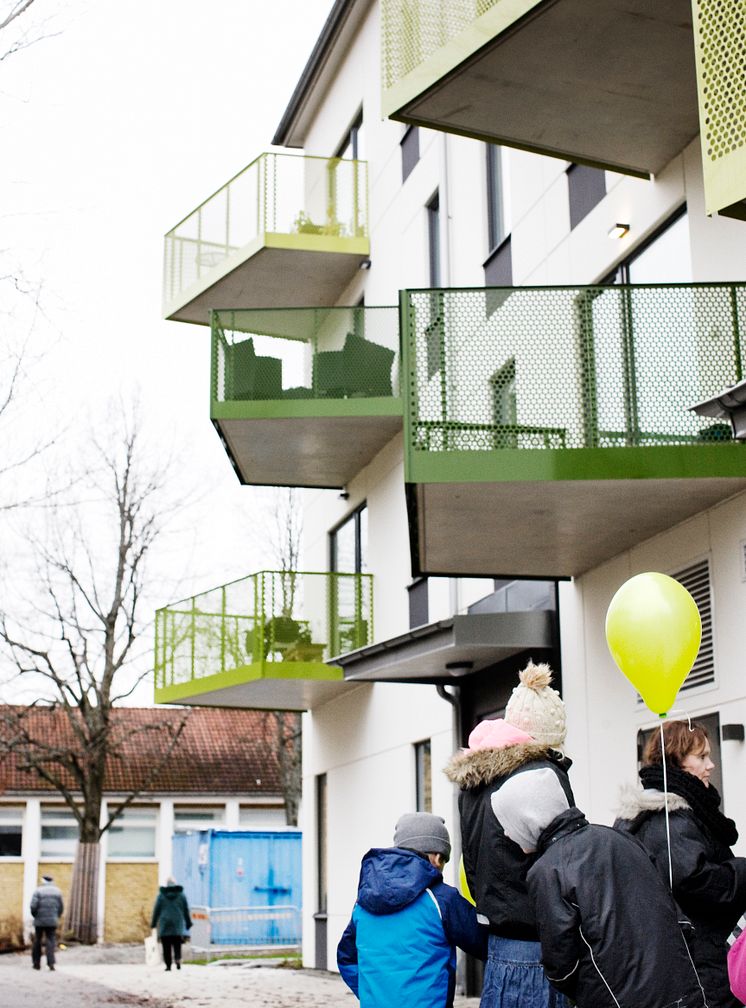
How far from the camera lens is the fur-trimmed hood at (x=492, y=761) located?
17.9ft

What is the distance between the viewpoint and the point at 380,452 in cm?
2077

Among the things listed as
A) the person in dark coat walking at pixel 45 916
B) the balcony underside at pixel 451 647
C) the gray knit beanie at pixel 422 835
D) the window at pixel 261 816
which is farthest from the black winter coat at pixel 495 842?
the window at pixel 261 816

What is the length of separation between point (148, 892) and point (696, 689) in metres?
29.3

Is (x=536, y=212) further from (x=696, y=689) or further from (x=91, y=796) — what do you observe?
(x=91, y=796)

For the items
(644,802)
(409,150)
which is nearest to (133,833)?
(409,150)

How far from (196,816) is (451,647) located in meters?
27.1

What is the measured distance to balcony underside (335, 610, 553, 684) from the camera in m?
14.0

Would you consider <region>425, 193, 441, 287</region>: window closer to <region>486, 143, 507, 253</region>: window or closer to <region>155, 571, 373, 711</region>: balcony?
<region>486, 143, 507, 253</region>: window


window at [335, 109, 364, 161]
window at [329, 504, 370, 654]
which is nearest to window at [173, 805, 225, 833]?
window at [329, 504, 370, 654]

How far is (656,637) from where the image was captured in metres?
6.84

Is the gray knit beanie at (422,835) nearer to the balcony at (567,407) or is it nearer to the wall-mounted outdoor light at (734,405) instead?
the wall-mounted outdoor light at (734,405)

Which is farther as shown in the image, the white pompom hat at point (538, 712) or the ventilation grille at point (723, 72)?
the ventilation grille at point (723, 72)

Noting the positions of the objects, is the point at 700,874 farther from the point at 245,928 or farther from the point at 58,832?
the point at 58,832

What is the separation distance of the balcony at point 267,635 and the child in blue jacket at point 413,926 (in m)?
14.9
